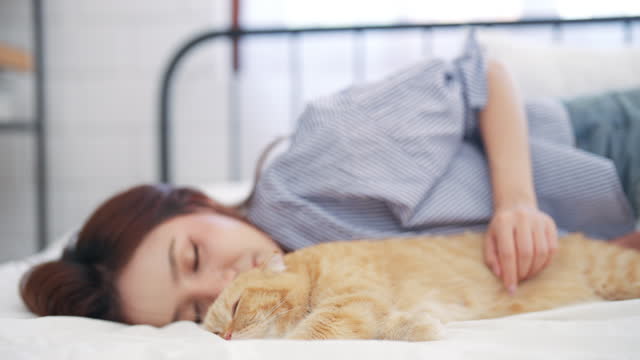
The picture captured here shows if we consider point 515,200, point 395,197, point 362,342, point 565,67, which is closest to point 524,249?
point 515,200

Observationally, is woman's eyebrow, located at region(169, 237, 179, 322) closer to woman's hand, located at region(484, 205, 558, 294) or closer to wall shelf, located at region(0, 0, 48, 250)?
woman's hand, located at region(484, 205, 558, 294)

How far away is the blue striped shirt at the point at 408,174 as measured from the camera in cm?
90

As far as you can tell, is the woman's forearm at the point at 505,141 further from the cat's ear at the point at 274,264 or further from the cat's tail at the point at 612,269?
the cat's ear at the point at 274,264

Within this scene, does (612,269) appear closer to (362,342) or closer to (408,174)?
(408,174)

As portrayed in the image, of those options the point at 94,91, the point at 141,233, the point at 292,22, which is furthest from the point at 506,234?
the point at 94,91

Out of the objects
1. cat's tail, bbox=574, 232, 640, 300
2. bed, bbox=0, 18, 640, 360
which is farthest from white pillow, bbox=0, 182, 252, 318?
cat's tail, bbox=574, 232, 640, 300

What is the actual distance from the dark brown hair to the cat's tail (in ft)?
1.99

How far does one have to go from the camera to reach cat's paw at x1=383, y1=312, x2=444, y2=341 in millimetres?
597

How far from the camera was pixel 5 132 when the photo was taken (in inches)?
80.7

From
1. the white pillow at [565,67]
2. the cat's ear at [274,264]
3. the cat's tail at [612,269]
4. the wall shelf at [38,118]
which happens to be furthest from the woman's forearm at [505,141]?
the wall shelf at [38,118]

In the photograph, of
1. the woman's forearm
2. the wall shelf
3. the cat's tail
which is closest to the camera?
the cat's tail

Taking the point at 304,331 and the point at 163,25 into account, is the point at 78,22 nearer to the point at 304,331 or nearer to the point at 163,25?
the point at 163,25

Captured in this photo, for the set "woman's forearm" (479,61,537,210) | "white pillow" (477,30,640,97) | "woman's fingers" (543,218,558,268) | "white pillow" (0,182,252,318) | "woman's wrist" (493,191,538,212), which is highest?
"white pillow" (477,30,640,97)

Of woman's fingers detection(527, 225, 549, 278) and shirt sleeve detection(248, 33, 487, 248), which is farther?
shirt sleeve detection(248, 33, 487, 248)
